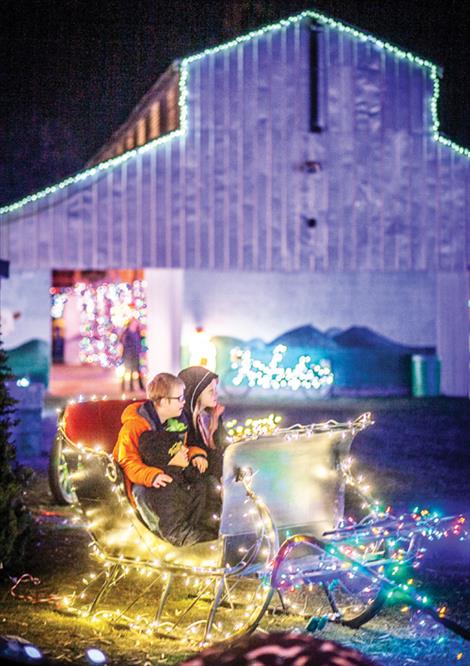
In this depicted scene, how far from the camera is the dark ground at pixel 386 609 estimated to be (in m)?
6.02

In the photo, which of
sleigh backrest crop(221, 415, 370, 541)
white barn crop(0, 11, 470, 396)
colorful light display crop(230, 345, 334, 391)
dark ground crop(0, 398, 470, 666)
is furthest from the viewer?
colorful light display crop(230, 345, 334, 391)

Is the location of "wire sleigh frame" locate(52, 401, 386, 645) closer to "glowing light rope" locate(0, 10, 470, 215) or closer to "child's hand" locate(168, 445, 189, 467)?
"child's hand" locate(168, 445, 189, 467)

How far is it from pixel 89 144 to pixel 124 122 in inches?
174

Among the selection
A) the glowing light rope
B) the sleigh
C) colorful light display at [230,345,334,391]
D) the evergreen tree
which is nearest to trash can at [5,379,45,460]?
the evergreen tree

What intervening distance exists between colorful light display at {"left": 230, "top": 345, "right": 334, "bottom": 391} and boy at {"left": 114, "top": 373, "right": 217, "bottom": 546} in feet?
58.5

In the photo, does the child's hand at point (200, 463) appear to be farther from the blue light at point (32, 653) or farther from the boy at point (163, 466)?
the blue light at point (32, 653)

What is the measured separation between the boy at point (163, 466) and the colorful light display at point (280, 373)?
17.8m

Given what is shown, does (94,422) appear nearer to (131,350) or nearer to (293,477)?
(293,477)

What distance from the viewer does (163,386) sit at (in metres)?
6.53

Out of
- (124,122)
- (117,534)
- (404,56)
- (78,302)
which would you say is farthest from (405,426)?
(78,302)

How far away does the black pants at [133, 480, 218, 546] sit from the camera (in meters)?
6.35

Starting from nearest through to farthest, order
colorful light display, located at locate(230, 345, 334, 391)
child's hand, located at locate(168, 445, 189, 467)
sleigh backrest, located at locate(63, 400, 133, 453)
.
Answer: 1. child's hand, located at locate(168, 445, 189, 467)
2. sleigh backrest, located at locate(63, 400, 133, 453)
3. colorful light display, located at locate(230, 345, 334, 391)

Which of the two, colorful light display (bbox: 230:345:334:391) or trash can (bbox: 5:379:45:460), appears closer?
trash can (bbox: 5:379:45:460)

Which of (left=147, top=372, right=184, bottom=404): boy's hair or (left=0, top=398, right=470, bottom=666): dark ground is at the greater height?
(left=147, top=372, right=184, bottom=404): boy's hair
